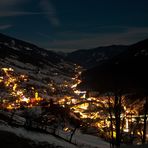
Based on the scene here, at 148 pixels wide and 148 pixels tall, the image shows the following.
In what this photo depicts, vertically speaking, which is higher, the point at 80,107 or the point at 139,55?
the point at 139,55

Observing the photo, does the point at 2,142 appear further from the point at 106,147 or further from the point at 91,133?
the point at 91,133

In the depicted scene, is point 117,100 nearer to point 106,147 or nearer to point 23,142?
point 23,142

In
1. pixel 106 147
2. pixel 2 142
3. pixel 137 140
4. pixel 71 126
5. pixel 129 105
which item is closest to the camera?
pixel 2 142

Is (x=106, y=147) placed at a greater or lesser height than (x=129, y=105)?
lesser

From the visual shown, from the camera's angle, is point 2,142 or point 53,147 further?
point 53,147

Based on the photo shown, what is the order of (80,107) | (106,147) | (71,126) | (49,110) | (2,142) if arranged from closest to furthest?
(2,142), (106,147), (49,110), (71,126), (80,107)

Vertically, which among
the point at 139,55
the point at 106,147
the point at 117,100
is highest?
the point at 139,55

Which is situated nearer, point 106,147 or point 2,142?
point 2,142

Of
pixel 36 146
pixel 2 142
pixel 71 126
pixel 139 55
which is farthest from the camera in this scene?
pixel 139 55

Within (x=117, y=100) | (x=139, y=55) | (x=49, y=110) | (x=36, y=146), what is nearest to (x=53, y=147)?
(x=36, y=146)

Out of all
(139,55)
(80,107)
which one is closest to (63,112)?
(80,107)
